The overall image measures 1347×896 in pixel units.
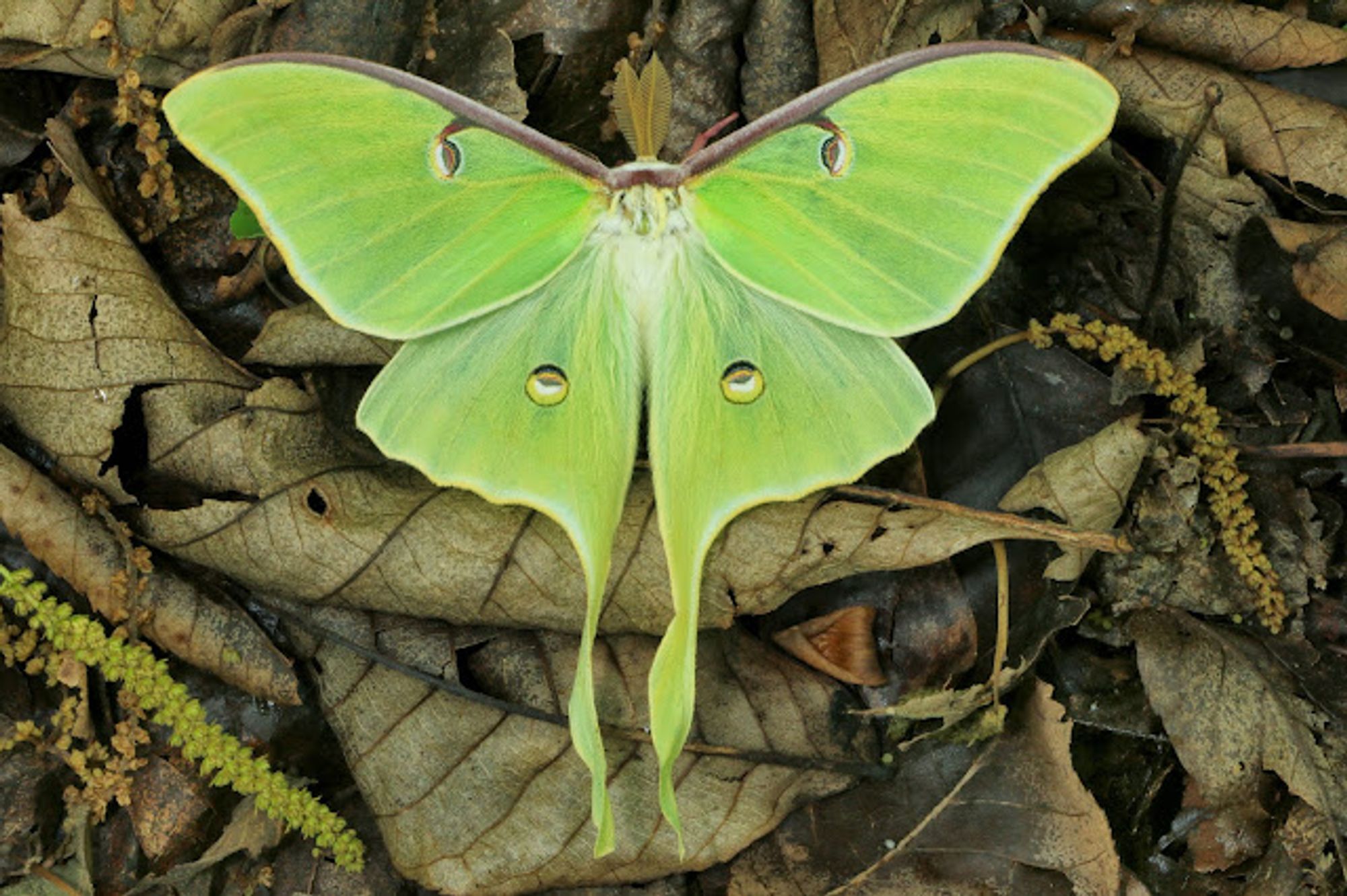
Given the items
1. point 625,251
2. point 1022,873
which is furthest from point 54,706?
point 1022,873

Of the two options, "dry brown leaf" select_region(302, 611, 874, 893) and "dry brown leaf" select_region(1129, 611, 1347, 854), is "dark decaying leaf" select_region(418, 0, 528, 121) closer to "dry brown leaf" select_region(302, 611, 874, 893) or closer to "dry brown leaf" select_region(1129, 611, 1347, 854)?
"dry brown leaf" select_region(302, 611, 874, 893)

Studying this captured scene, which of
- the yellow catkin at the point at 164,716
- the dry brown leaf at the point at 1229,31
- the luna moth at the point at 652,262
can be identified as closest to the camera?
the luna moth at the point at 652,262

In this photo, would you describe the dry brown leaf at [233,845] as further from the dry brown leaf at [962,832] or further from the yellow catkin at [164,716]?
the dry brown leaf at [962,832]

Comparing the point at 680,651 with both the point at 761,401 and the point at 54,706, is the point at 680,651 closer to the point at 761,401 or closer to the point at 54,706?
the point at 761,401

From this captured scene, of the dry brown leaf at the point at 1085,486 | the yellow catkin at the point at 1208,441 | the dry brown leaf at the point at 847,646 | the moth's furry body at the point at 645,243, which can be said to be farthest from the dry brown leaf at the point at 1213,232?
the moth's furry body at the point at 645,243

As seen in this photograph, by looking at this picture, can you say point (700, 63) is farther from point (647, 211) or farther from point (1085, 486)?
point (1085, 486)

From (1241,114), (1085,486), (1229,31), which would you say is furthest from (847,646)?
(1229,31)
